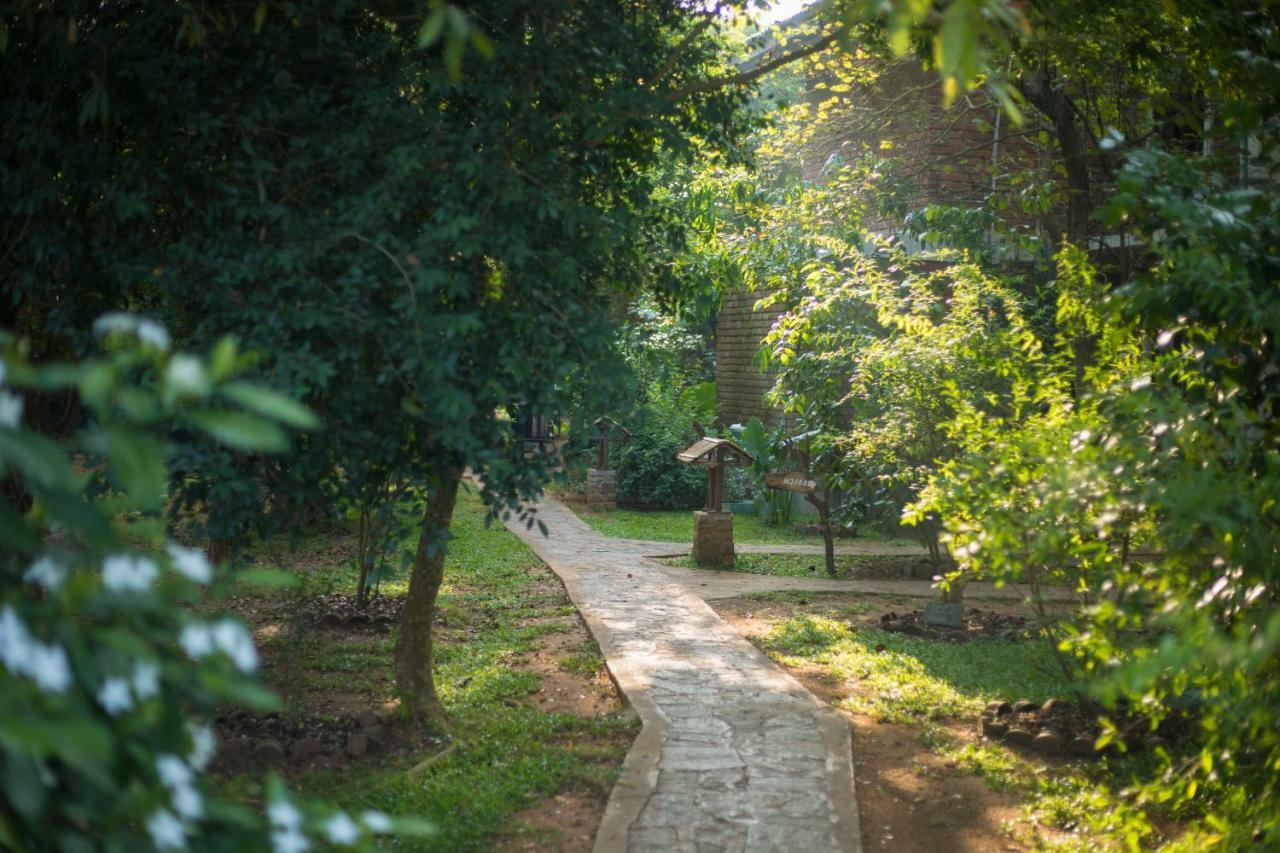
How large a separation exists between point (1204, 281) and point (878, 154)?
1056cm

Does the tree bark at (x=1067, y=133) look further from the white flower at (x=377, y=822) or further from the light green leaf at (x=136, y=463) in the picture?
the light green leaf at (x=136, y=463)

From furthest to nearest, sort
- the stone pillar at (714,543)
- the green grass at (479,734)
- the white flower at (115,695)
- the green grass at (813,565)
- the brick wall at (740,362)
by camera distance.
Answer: the brick wall at (740,362) < the stone pillar at (714,543) < the green grass at (813,565) < the green grass at (479,734) < the white flower at (115,695)

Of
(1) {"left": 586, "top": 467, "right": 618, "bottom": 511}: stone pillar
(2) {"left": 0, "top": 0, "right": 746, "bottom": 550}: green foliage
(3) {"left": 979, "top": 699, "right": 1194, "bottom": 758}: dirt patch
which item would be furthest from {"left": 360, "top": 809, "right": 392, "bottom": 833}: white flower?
(1) {"left": 586, "top": 467, "right": 618, "bottom": 511}: stone pillar

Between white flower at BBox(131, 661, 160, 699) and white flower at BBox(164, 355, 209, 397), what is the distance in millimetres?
355

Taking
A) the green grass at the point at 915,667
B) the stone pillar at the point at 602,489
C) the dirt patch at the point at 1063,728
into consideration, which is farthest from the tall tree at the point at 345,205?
the stone pillar at the point at 602,489

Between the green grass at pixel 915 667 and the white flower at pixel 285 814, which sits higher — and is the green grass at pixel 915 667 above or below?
Answer: below

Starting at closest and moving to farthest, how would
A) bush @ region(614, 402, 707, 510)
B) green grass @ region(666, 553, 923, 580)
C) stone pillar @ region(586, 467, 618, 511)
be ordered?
1. green grass @ region(666, 553, 923, 580)
2. stone pillar @ region(586, 467, 618, 511)
3. bush @ region(614, 402, 707, 510)

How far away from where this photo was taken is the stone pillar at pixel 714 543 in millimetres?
12258

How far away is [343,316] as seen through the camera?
14.0ft

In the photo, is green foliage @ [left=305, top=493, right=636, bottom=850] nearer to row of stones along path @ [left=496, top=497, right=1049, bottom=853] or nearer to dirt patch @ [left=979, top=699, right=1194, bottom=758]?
row of stones along path @ [left=496, top=497, right=1049, bottom=853]

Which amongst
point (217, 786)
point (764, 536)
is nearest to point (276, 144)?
point (217, 786)

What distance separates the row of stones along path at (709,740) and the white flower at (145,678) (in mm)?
3562

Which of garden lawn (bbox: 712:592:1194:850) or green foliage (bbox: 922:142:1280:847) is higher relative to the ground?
green foliage (bbox: 922:142:1280:847)

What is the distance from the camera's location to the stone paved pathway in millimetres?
4879
